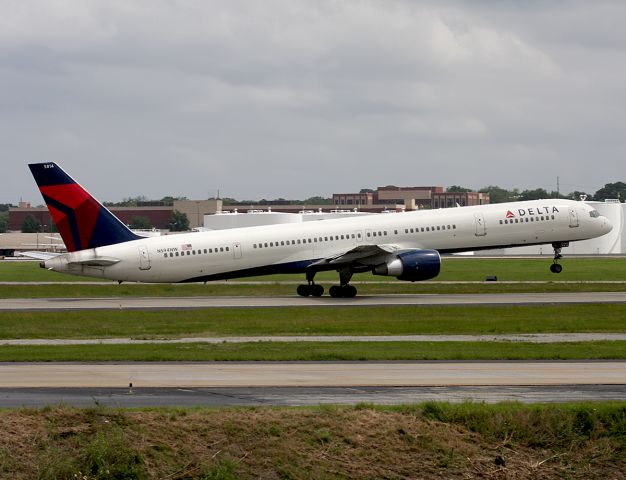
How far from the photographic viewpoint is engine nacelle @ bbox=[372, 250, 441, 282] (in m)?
55.5

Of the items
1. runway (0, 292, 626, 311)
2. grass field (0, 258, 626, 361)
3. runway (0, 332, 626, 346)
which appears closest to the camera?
grass field (0, 258, 626, 361)

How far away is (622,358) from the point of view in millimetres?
32062

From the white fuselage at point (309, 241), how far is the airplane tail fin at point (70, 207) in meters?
0.77

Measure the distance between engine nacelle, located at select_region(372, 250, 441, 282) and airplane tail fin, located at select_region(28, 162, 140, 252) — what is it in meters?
14.9

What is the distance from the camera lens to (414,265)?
182 feet

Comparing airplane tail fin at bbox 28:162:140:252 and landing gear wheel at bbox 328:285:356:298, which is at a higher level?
airplane tail fin at bbox 28:162:140:252

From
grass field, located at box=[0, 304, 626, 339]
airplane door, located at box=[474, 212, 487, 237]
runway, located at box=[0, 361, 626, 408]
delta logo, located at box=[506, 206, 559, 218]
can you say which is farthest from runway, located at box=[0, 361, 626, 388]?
delta logo, located at box=[506, 206, 559, 218]

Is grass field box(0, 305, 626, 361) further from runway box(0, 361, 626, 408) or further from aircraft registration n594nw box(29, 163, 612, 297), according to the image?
aircraft registration n594nw box(29, 163, 612, 297)

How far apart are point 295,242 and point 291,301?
378 centimetres

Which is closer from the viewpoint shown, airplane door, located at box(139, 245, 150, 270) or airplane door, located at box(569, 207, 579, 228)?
airplane door, located at box(139, 245, 150, 270)

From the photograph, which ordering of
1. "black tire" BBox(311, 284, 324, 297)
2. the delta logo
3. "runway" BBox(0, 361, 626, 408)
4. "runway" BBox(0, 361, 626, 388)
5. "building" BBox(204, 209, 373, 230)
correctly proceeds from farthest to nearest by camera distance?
"building" BBox(204, 209, 373, 230), the delta logo, "black tire" BBox(311, 284, 324, 297), "runway" BBox(0, 361, 626, 388), "runway" BBox(0, 361, 626, 408)

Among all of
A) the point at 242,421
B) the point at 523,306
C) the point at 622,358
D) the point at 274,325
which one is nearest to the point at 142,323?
the point at 274,325

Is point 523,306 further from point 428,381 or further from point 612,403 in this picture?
point 612,403

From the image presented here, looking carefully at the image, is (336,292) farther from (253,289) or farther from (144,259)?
(144,259)
